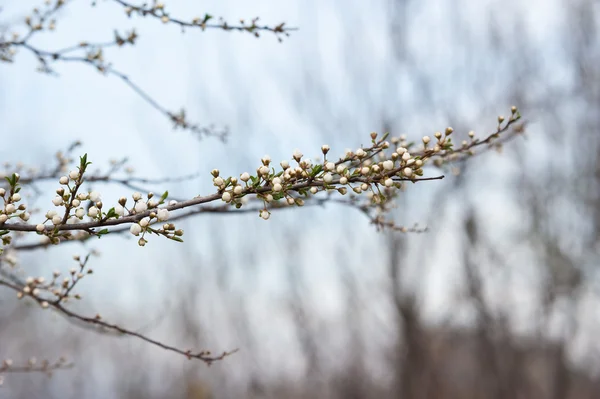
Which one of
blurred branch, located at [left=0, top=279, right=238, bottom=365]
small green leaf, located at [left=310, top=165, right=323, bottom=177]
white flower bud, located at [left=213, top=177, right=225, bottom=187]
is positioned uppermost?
small green leaf, located at [left=310, top=165, right=323, bottom=177]

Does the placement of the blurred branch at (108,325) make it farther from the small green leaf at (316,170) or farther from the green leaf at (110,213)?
the small green leaf at (316,170)

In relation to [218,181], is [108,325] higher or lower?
lower

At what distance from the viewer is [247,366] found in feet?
41.0

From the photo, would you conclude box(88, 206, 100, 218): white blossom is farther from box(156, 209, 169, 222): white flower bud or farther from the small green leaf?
the small green leaf

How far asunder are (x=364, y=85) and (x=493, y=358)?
20.6ft

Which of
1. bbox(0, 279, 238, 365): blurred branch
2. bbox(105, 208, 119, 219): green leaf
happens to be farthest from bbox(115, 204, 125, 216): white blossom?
bbox(0, 279, 238, 365): blurred branch

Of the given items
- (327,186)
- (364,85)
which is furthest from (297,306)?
(327,186)

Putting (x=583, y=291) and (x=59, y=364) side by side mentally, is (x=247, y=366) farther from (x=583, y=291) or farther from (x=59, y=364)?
(x=59, y=364)

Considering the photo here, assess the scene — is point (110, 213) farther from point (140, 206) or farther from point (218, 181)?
point (218, 181)

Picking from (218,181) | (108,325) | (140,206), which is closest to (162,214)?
(140,206)

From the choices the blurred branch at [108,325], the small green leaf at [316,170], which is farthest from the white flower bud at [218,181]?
the blurred branch at [108,325]

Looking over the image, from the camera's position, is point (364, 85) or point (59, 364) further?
point (364, 85)

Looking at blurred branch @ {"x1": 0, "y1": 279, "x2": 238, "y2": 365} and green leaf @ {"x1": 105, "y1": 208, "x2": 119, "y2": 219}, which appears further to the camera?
blurred branch @ {"x1": 0, "y1": 279, "x2": 238, "y2": 365}

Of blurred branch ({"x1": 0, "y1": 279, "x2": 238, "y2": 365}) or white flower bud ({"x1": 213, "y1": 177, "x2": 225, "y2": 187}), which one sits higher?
white flower bud ({"x1": 213, "y1": 177, "x2": 225, "y2": 187})
